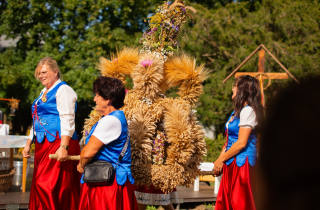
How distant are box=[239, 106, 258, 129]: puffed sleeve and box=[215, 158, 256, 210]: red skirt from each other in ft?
1.18

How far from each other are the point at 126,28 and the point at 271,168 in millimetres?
13809

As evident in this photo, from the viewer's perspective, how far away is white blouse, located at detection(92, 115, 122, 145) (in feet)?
7.66

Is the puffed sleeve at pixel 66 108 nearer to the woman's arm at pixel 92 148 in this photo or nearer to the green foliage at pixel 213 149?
the woman's arm at pixel 92 148

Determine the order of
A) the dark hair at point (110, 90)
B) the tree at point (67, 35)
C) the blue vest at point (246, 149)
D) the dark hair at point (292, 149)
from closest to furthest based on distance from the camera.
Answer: the dark hair at point (292, 149) < the dark hair at point (110, 90) < the blue vest at point (246, 149) < the tree at point (67, 35)

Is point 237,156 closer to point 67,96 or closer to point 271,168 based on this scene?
point 67,96

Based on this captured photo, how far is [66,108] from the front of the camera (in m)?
2.99

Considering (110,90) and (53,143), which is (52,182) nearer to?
(53,143)

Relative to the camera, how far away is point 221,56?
1094 centimetres

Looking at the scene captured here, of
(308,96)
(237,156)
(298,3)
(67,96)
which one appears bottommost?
(237,156)

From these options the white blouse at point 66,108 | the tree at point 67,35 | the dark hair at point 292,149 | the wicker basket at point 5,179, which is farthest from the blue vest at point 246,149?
the tree at point 67,35

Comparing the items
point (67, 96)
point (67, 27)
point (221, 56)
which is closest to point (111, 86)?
point (67, 96)

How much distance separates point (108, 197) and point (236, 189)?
4.02 feet

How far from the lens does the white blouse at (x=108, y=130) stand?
234cm

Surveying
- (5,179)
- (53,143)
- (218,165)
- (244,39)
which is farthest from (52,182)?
(244,39)
